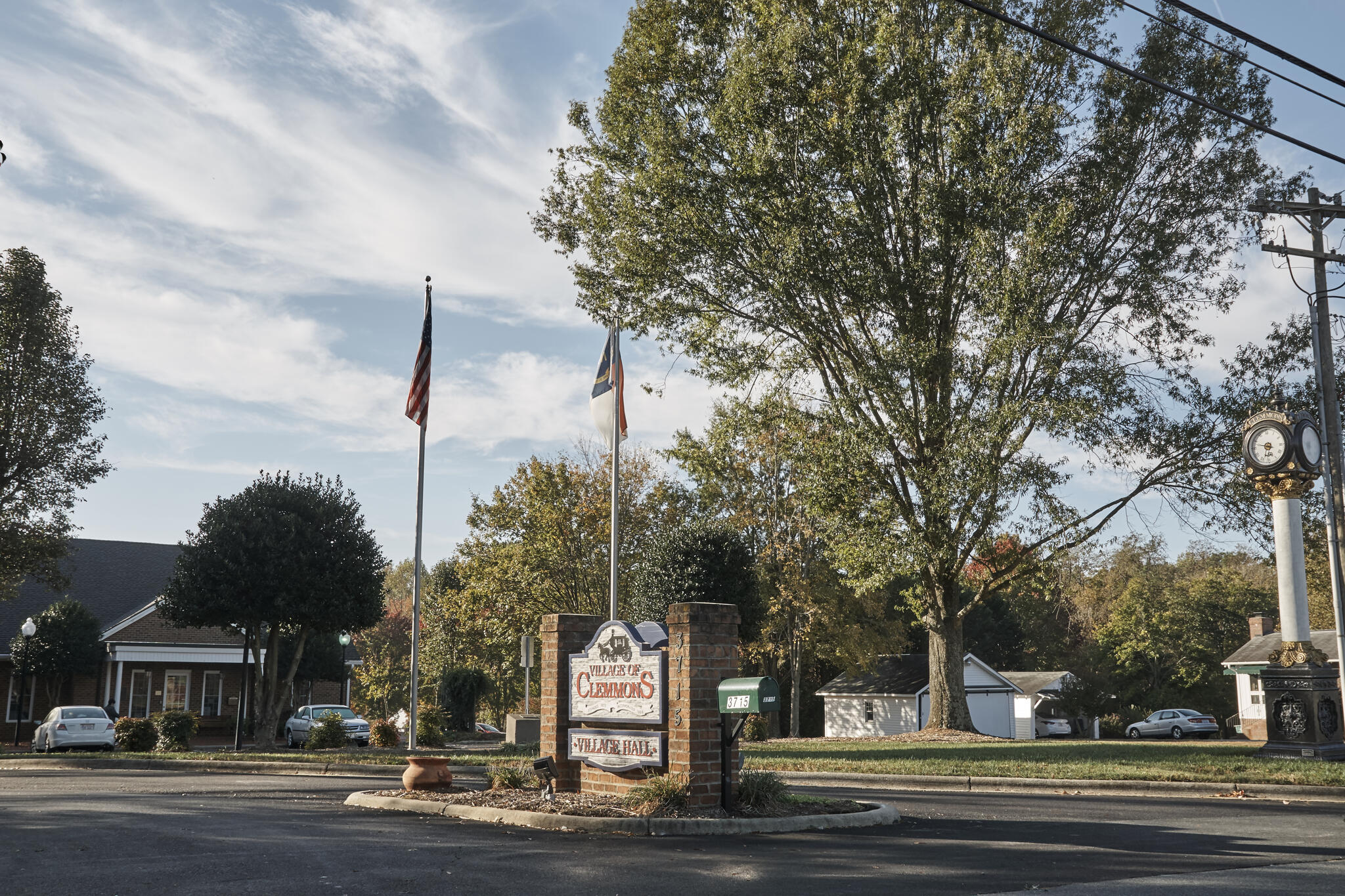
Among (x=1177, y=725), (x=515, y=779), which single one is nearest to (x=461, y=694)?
(x=515, y=779)

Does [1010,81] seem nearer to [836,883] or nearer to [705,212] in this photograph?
[705,212]

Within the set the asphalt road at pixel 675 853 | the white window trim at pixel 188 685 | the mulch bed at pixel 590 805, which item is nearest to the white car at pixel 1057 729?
the white window trim at pixel 188 685

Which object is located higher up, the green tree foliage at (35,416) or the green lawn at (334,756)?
the green tree foliage at (35,416)

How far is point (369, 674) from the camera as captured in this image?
154 ft

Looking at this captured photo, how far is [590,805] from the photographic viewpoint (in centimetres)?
1093

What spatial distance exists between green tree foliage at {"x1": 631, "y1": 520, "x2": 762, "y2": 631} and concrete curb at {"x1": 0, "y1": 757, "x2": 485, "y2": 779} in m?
9.55

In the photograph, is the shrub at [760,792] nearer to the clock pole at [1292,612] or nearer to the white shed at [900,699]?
the clock pole at [1292,612]

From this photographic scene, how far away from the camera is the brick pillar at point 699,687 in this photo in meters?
→ 10.5

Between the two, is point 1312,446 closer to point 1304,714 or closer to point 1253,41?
point 1304,714

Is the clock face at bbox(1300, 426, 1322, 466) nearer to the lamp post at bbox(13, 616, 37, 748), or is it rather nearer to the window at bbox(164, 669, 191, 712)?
the lamp post at bbox(13, 616, 37, 748)

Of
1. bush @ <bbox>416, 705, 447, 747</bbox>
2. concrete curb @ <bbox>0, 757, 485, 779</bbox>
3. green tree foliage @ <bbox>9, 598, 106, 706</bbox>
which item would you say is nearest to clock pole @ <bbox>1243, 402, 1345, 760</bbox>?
concrete curb @ <bbox>0, 757, 485, 779</bbox>

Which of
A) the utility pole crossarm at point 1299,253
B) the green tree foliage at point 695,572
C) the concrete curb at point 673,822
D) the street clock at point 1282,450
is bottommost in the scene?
the concrete curb at point 673,822

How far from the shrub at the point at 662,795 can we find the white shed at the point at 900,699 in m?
39.5

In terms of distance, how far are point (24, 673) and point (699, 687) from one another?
110ft
